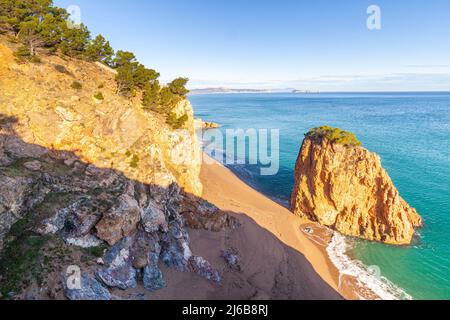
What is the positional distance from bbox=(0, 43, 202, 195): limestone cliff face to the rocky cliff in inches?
4.4

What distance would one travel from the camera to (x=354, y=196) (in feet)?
120

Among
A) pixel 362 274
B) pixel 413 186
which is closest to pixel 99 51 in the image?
pixel 362 274

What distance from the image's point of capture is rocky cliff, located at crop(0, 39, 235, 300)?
19.6 m

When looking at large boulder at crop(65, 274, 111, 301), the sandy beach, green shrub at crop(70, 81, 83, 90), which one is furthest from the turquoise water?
green shrub at crop(70, 81, 83, 90)

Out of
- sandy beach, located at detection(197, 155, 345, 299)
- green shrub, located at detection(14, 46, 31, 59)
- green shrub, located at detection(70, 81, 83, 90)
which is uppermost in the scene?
green shrub, located at detection(14, 46, 31, 59)

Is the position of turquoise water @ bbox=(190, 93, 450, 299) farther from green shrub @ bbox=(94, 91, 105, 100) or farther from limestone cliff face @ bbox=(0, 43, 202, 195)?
green shrub @ bbox=(94, 91, 105, 100)

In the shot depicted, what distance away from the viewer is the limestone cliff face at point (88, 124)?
92.0 ft

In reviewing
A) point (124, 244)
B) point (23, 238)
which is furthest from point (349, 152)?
point (23, 238)

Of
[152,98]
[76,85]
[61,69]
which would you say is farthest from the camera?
[152,98]

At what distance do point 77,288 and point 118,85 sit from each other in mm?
29000

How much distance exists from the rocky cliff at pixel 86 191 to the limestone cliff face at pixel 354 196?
15.0 meters

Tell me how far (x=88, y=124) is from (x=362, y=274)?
36225 millimetres

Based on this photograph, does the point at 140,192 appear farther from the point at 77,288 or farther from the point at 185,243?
the point at 77,288

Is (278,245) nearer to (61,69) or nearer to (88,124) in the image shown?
(88,124)
